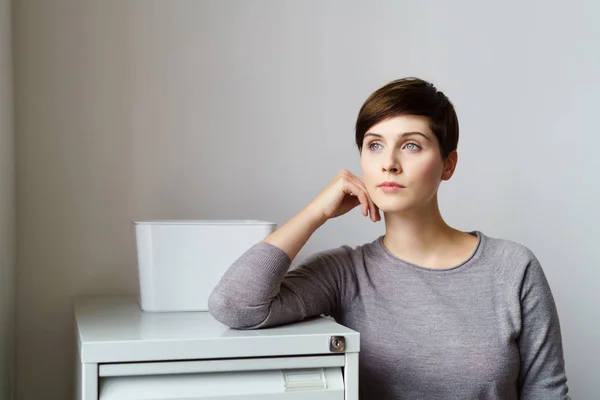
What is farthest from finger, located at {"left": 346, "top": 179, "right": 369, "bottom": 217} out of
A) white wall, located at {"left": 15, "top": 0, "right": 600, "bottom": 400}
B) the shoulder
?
white wall, located at {"left": 15, "top": 0, "right": 600, "bottom": 400}

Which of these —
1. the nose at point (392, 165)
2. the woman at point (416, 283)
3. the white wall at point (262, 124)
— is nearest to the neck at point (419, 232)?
the woman at point (416, 283)

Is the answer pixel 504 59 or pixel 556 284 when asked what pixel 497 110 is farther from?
pixel 556 284

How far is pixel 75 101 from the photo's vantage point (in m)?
1.51

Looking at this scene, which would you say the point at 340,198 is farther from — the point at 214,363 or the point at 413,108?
the point at 214,363

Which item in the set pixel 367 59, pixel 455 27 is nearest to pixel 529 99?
pixel 455 27

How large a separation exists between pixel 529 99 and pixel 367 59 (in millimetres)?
428

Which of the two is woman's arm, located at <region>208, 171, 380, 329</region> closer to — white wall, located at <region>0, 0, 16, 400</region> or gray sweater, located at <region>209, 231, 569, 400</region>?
gray sweater, located at <region>209, 231, 569, 400</region>

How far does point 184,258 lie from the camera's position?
1.28 m

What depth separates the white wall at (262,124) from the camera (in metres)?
1.50

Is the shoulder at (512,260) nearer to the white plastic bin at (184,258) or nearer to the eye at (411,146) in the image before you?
the eye at (411,146)

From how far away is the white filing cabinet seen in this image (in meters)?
0.95

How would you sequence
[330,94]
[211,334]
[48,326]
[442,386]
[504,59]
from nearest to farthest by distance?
[211,334]
[442,386]
[48,326]
[330,94]
[504,59]

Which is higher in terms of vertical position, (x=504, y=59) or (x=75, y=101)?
(x=504, y=59)

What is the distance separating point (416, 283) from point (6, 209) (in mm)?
751
